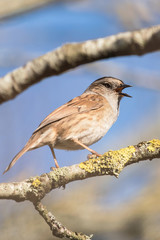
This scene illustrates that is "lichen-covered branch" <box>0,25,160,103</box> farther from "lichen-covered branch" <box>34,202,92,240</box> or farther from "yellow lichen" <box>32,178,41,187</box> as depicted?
"lichen-covered branch" <box>34,202,92,240</box>

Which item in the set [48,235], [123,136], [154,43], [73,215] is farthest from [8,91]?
[123,136]

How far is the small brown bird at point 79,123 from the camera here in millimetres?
4441

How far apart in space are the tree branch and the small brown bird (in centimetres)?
89

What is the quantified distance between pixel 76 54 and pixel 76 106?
80.0 inches

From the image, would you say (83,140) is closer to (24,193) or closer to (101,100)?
(101,100)

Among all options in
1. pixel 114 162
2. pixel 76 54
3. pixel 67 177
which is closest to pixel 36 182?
pixel 67 177

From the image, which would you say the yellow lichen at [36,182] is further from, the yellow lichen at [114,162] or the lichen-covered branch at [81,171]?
the yellow lichen at [114,162]

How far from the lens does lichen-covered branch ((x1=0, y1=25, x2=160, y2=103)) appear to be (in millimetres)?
2889

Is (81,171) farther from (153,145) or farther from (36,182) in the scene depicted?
(153,145)

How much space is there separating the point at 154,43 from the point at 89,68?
2.86 meters

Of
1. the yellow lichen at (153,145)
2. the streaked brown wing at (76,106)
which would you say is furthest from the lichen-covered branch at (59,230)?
the streaked brown wing at (76,106)

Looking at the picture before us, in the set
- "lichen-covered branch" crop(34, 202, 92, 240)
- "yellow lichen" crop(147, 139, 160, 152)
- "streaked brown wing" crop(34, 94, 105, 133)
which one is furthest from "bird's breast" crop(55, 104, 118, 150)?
"lichen-covered branch" crop(34, 202, 92, 240)

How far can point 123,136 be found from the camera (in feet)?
27.5

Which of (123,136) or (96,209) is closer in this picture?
(96,209)
